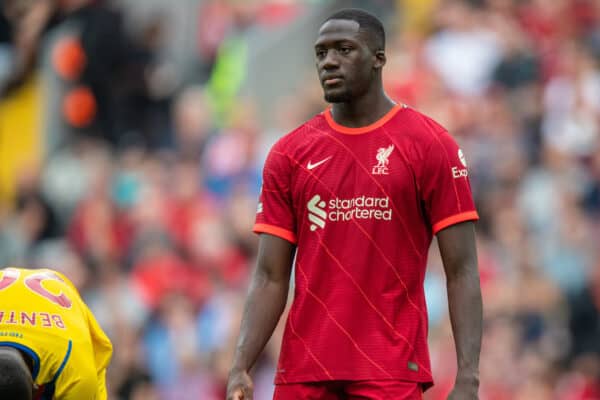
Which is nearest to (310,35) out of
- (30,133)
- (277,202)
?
(30,133)

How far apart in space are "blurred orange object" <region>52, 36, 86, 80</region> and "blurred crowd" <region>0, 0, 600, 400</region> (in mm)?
15

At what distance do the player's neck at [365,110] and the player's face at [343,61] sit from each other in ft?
0.22

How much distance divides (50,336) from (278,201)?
1265 millimetres

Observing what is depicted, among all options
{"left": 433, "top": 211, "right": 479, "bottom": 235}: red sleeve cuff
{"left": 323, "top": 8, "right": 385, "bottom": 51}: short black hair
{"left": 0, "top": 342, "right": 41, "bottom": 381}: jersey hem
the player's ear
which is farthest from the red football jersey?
{"left": 0, "top": 342, "right": 41, "bottom": 381}: jersey hem

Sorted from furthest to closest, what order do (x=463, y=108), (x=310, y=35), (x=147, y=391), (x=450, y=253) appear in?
(x=310, y=35)
(x=463, y=108)
(x=147, y=391)
(x=450, y=253)

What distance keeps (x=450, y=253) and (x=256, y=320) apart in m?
0.97

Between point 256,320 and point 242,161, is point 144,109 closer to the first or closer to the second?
point 242,161

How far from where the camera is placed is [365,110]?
6949 mm

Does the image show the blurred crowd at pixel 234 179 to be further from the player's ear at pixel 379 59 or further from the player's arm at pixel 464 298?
the player's ear at pixel 379 59

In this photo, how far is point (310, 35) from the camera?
1738 centimetres

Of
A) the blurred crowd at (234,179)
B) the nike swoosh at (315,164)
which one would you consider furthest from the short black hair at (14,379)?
the blurred crowd at (234,179)

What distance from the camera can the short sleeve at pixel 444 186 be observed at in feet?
22.1

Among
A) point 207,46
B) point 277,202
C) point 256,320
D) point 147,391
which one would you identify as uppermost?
point 207,46

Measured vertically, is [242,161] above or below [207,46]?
below
